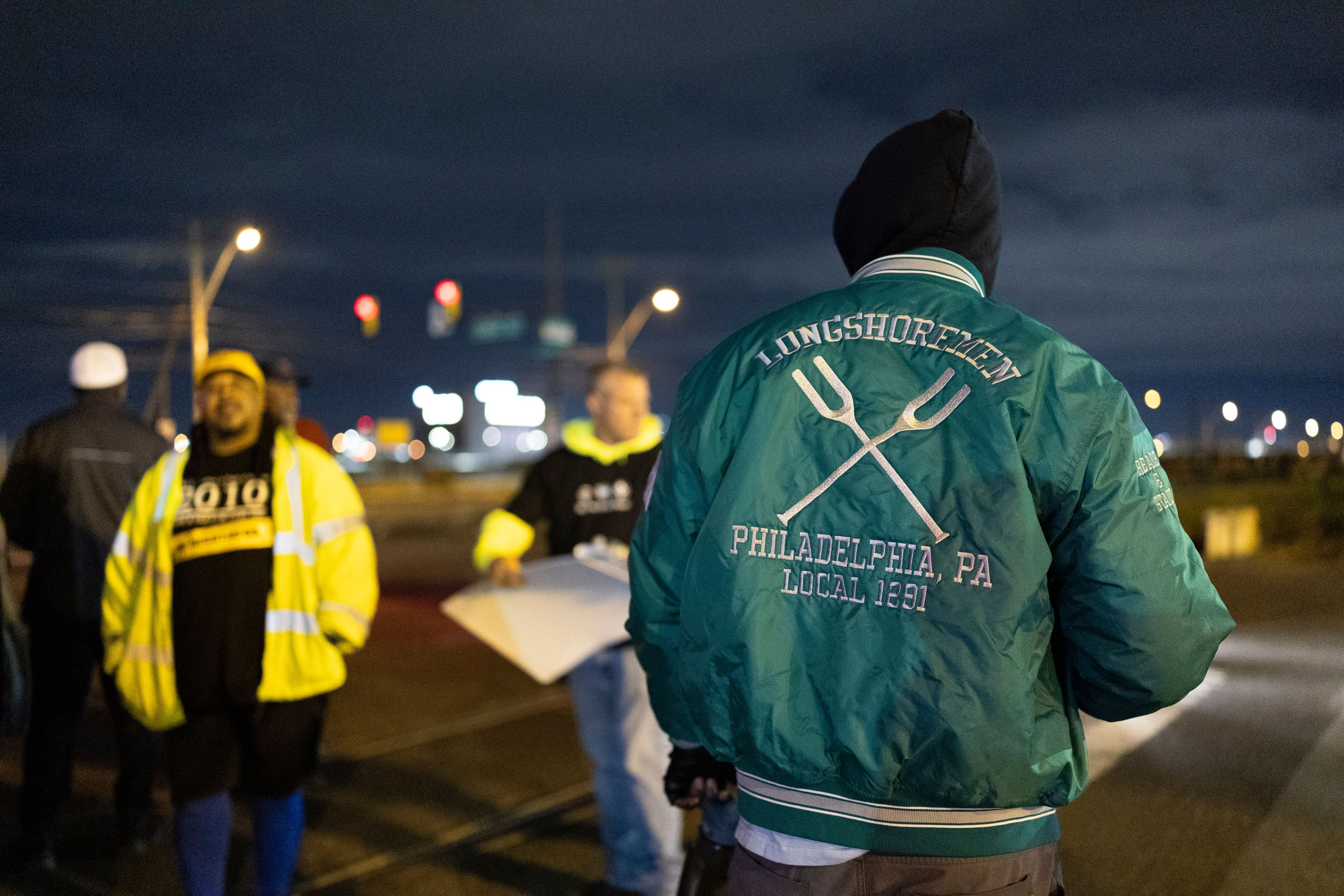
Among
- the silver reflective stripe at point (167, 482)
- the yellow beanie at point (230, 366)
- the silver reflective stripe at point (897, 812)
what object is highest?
the yellow beanie at point (230, 366)

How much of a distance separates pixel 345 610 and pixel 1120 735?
4983 mm

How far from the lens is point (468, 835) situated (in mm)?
4945

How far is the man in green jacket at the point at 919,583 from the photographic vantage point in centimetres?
167

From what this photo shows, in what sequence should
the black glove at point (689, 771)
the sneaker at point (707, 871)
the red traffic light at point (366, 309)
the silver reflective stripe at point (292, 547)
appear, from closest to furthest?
the black glove at point (689, 771), the sneaker at point (707, 871), the silver reflective stripe at point (292, 547), the red traffic light at point (366, 309)

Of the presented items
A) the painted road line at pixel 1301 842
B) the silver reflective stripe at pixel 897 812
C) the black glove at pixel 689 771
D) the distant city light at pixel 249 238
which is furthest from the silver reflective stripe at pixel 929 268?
the distant city light at pixel 249 238

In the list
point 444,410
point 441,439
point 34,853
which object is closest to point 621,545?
point 34,853

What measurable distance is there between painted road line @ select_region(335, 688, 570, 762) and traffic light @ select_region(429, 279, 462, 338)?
1351cm

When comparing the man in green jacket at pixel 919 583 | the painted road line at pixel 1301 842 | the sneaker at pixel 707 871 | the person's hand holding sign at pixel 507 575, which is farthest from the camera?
the person's hand holding sign at pixel 507 575

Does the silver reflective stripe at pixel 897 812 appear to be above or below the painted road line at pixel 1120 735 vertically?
above

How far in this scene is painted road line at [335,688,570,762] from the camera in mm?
6367

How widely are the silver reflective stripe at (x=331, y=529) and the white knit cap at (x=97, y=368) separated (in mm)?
1906

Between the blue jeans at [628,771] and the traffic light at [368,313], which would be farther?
the traffic light at [368,313]

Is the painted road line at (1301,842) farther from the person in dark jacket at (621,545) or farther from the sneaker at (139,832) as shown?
the sneaker at (139,832)

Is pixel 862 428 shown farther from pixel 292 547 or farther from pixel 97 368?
pixel 97 368
